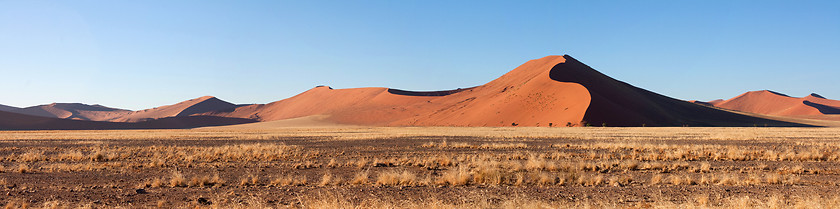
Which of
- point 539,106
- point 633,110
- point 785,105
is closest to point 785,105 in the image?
point 785,105

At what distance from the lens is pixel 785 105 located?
17550cm

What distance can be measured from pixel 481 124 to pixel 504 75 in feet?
169

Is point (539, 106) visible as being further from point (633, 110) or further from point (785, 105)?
point (785, 105)

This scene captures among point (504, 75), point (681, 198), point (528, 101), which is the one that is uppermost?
point (504, 75)

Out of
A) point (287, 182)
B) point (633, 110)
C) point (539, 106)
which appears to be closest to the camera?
point (287, 182)

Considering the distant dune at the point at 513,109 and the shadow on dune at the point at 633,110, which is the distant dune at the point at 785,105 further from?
the shadow on dune at the point at 633,110

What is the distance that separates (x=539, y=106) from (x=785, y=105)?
13688cm

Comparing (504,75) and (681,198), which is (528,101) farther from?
(681,198)

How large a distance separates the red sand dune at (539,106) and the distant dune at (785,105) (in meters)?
81.7

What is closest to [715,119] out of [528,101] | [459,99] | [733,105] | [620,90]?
[620,90]

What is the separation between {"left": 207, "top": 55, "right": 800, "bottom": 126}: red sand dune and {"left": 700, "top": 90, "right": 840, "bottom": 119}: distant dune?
8170 cm

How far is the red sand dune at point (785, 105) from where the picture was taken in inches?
6363

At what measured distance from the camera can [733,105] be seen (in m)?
A: 197

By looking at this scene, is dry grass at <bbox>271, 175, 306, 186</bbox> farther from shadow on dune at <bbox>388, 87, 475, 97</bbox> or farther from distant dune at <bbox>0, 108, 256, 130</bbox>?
shadow on dune at <bbox>388, 87, 475, 97</bbox>
